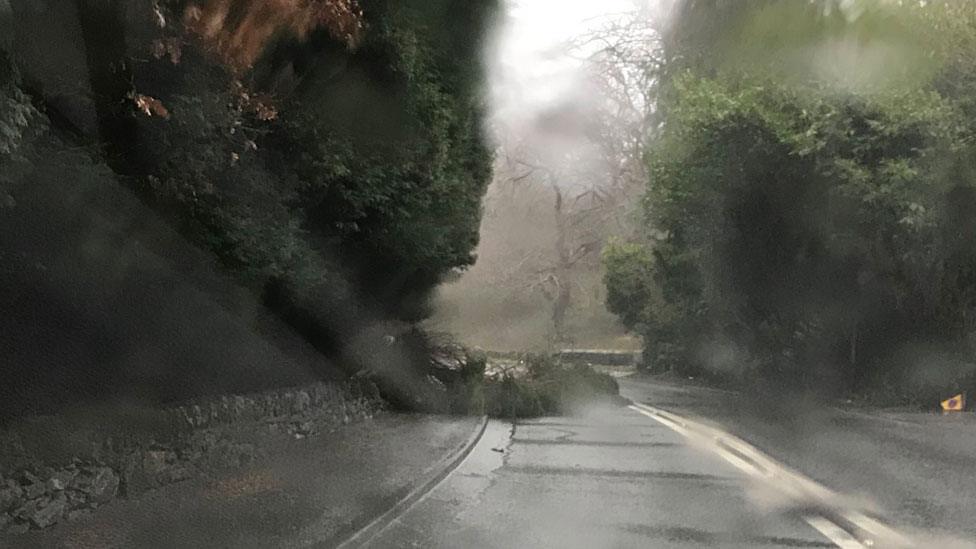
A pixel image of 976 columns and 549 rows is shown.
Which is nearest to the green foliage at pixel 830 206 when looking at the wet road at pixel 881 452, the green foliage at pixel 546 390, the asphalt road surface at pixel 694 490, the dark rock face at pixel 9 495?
the wet road at pixel 881 452

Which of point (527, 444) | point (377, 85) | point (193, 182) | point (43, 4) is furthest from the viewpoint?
point (527, 444)

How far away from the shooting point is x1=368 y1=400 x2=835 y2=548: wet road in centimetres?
789

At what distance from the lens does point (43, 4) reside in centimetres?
631

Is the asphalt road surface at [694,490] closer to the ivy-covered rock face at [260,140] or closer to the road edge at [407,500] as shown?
the road edge at [407,500]

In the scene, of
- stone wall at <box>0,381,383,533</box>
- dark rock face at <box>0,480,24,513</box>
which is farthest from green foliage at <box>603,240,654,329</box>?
dark rock face at <box>0,480,24,513</box>

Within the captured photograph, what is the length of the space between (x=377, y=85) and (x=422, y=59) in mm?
779

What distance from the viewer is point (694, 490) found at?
10391 millimetres

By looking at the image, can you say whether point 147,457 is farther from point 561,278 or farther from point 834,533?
point 561,278

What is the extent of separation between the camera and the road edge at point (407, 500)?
24.7 ft

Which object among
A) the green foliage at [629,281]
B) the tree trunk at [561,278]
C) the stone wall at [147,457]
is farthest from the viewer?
the tree trunk at [561,278]

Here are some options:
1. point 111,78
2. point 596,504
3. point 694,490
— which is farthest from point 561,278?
point 111,78

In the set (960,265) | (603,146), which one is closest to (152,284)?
(960,265)

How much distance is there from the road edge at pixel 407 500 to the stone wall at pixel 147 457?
191 centimetres

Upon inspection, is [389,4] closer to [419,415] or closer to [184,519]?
[184,519]
